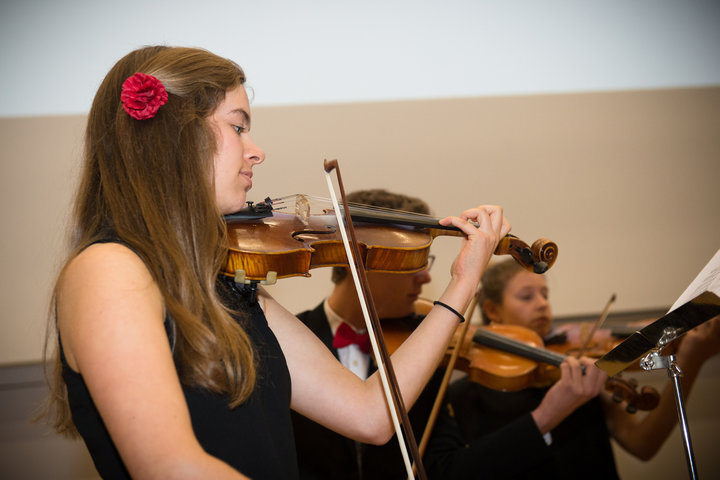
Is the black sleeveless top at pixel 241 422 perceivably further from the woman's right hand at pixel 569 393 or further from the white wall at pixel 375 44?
the white wall at pixel 375 44

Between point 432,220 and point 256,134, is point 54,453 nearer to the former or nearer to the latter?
point 256,134

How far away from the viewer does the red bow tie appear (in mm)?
1690

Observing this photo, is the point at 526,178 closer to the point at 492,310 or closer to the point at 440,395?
the point at 492,310

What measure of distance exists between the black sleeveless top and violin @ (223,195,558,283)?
7cm

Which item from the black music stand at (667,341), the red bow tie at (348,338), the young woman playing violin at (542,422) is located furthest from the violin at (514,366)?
the black music stand at (667,341)

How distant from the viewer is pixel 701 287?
3.02ft

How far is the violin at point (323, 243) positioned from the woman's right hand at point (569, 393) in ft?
2.01

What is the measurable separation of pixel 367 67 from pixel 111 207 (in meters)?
1.51

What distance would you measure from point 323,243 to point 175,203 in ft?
1.07

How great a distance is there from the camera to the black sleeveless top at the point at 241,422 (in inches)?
33.1

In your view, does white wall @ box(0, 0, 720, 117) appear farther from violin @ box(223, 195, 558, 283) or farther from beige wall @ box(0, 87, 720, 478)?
violin @ box(223, 195, 558, 283)

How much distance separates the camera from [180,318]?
799mm

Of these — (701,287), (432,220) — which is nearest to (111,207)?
(432,220)

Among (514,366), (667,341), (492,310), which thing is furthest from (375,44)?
(667,341)
